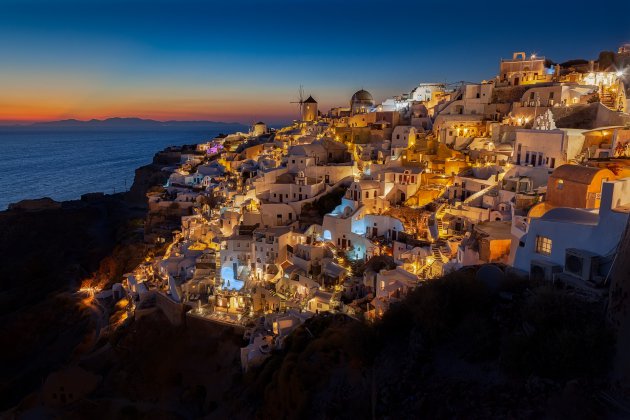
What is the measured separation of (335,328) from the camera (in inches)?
644

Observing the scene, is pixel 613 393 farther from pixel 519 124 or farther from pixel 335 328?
pixel 519 124

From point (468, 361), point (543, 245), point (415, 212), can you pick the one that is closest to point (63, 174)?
point (415, 212)

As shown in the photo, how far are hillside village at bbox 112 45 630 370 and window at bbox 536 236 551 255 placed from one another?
0.18 feet

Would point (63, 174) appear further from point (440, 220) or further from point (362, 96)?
point (440, 220)

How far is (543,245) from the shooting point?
11.5 meters

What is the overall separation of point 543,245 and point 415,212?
12.9 m

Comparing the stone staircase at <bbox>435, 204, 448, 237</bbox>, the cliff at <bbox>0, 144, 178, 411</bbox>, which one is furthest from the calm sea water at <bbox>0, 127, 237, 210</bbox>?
the stone staircase at <bbox>435, 204, 448, 237</bbox>

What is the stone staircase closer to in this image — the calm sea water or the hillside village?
the hillside village

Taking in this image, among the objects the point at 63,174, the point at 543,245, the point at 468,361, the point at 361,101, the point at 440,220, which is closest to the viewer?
the point at 468,361

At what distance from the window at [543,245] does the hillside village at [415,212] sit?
0.18 feet

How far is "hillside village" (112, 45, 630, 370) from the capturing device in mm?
13586

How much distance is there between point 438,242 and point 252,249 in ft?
35.4

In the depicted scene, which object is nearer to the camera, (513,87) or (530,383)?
(530,383)

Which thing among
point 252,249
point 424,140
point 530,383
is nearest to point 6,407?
point 252,249
